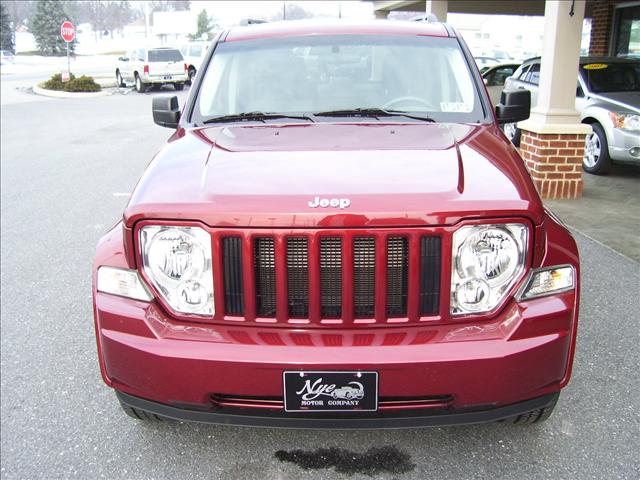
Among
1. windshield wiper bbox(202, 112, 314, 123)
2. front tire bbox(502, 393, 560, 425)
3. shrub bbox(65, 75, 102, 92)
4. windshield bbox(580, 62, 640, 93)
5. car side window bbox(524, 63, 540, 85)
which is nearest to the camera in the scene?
front tire bbox(502, 393, 560, 425)

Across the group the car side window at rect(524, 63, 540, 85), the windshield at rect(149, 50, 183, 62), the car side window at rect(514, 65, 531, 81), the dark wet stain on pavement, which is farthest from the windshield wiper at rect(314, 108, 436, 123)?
the windshield at rect(149, 50, 183, 62)

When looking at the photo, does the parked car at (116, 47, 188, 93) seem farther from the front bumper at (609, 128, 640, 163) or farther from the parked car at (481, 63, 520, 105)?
the front bumper at (609, 128, 640, 163)

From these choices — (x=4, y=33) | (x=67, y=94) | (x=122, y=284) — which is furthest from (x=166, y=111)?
(x=4, y=33)

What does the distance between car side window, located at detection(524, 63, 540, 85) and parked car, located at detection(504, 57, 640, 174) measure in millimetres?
862

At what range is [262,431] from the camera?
289 cm

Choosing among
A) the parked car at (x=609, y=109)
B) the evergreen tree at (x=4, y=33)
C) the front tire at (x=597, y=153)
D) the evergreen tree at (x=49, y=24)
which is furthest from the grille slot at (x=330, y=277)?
the evergreen tree at (x=4, y=33)

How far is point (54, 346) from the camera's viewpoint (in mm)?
3777

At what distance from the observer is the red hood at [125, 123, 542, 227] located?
2.20 metres

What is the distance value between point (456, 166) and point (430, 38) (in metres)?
1.46

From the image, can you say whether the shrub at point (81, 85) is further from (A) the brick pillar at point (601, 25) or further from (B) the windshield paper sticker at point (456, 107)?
(B) the windshield paper sticker at point (456, 107)

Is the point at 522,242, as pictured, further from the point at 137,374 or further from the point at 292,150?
the point at 137,374

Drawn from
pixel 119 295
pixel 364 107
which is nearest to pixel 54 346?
pixel 119 295

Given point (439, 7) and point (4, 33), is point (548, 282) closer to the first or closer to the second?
point (439, 7)

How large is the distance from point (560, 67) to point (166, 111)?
5.04 m
